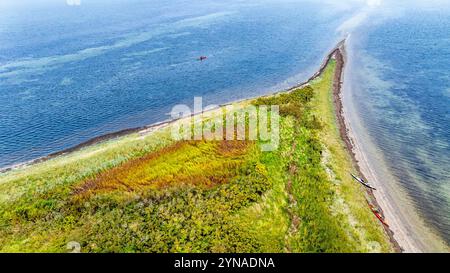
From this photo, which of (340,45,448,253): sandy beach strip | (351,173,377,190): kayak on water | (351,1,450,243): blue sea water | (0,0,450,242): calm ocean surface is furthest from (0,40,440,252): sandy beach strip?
(351,1,450,243): blue sea water

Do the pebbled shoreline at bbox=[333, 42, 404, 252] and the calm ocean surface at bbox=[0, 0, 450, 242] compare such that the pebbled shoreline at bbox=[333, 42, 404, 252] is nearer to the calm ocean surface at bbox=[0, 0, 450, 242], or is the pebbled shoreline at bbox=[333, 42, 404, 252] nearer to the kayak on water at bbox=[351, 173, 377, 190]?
the kayak on water at bbox=[351, 173, 377, 190]

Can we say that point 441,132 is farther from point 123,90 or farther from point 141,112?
point 123,90

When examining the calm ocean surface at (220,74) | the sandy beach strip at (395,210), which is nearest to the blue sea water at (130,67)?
the calm ocean surface at (220,74)

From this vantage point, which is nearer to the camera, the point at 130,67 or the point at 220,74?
the point at 220,74

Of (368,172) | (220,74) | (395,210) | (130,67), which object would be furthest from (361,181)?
(130,67)

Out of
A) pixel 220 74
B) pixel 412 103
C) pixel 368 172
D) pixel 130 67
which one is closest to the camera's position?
pixel 368 172

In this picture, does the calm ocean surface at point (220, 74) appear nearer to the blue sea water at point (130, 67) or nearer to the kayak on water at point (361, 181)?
the blue sea water at point (130, 67)

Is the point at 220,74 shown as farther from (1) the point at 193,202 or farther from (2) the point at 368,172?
(1) the point at 193,202
